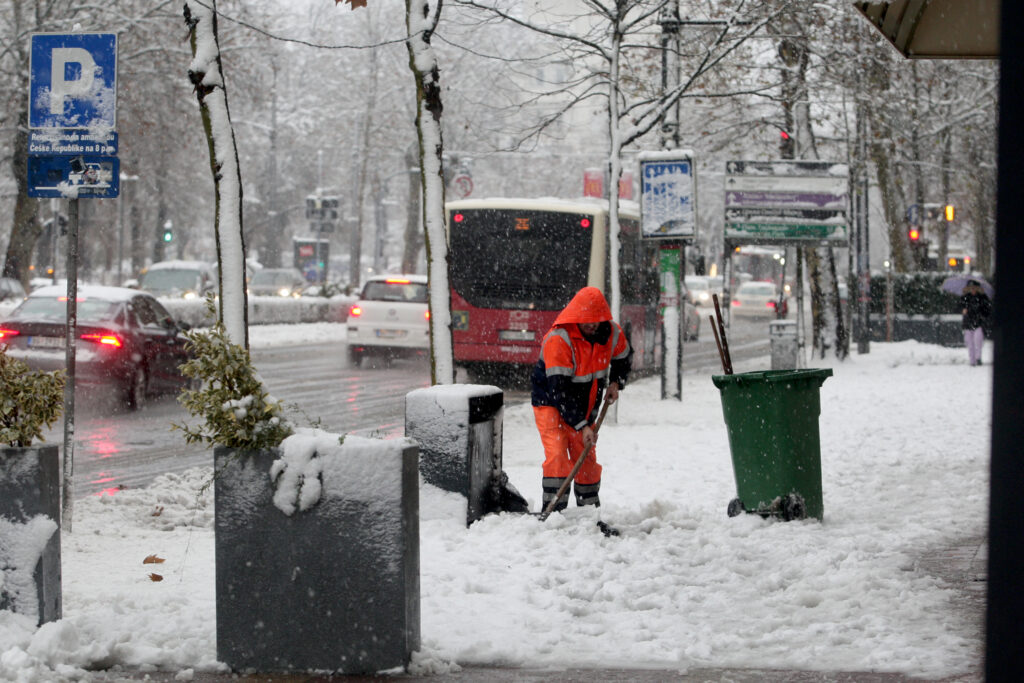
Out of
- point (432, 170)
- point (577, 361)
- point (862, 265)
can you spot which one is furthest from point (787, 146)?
point (577, 361)

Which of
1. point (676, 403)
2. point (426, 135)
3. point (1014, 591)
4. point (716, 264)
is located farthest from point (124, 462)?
point (716, 264)

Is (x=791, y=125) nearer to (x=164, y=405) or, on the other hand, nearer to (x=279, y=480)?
(x=164, y=405)

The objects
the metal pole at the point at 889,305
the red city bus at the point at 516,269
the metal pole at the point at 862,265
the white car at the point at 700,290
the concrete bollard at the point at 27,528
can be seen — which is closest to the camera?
the concrete bollard at the point at 27,528

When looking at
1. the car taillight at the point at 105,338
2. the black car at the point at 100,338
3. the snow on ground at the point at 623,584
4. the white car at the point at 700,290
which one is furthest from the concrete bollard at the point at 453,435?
the white car at the point at 700,290

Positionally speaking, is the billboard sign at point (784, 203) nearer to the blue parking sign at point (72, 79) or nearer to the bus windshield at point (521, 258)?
the bus windshield at point (521, 258)

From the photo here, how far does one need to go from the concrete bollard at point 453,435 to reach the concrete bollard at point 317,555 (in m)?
2.36

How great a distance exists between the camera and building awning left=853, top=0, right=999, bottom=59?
876 cm

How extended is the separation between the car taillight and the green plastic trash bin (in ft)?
34.1

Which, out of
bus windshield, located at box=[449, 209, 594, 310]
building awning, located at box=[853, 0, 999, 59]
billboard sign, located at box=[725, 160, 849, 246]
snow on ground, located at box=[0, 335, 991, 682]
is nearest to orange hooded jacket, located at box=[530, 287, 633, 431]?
snow on ground, located at box=[0, 335, 991, 682]

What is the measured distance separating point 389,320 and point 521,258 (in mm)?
4766

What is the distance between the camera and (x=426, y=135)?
33.7 feet

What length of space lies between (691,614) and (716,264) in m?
89.2

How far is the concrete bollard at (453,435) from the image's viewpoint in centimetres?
741

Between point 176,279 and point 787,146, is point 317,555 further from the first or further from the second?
point 176,279
